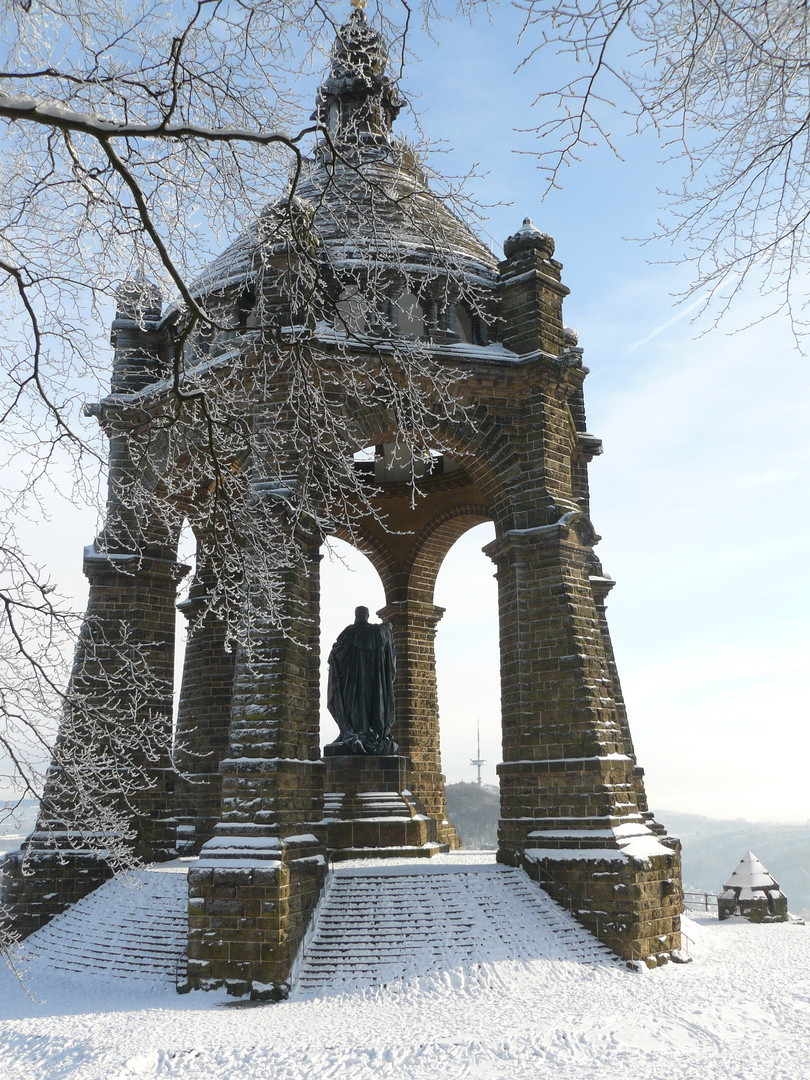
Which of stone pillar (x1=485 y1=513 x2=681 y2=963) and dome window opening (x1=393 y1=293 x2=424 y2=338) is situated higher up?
dome window opening (x1=393 y1=293 x2=424 y2=338)

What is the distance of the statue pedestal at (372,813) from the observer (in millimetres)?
12031

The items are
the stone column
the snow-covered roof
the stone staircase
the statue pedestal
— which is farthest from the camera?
the snow-covered roof

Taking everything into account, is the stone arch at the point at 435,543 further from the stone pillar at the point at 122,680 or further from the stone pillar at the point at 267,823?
the stone pillar at the point at 267,823

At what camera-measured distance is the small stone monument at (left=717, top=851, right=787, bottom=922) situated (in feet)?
52.9

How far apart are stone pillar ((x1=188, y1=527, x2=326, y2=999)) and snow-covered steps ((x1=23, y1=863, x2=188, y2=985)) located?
0.73 m

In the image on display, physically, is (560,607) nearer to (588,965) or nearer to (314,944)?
(588,965)

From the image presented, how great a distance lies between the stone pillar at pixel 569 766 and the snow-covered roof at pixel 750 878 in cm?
499

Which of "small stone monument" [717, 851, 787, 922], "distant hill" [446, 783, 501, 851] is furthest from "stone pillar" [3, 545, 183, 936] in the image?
"distant hill" [446, 783, 501, 851]

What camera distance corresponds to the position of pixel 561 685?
1141cm

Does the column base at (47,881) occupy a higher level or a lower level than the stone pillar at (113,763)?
lower

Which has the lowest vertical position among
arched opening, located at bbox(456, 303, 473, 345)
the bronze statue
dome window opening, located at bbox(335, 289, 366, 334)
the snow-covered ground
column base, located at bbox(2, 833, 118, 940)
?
the snow-covered ground

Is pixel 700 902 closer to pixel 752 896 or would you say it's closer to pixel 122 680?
pixel 752 896

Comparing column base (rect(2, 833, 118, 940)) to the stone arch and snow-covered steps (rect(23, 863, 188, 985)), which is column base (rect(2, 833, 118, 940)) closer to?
snow-covered steps (rect(23, 863, 188, 985))

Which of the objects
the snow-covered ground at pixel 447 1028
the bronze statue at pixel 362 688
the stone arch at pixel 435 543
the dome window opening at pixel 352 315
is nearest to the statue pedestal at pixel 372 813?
the bronze statue at pixel 362 688
